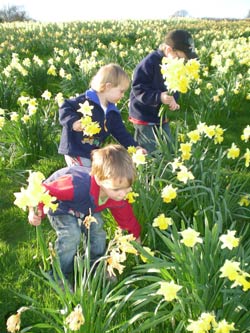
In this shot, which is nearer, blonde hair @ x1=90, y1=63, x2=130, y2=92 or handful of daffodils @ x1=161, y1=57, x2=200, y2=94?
handful of daffodils @ x1=161, y1=57, x2=200, y2=94

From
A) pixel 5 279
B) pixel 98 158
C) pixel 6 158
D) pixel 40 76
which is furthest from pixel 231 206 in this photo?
pixel 40 76

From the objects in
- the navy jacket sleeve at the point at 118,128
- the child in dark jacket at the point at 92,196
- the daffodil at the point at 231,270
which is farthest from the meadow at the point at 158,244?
the navy jacket sleeve at the point at 118,128

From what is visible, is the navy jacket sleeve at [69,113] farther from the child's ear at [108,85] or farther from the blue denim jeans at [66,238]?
the blue denim jeans at [66,238]

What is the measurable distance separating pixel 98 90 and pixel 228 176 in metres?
1.33

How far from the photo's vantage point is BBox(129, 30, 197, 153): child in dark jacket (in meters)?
3.71

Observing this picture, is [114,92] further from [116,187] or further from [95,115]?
[116,187]

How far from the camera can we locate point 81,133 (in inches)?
133

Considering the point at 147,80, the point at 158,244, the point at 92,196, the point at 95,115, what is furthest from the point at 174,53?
the point at 92,196

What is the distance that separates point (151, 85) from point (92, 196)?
6.37 ft

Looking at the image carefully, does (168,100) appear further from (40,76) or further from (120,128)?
(40,76)

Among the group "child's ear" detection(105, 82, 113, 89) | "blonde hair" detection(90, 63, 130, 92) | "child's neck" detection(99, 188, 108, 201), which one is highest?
"blonde hair" detection(90, 63, 130, 92)

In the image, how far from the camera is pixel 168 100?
319 centimetres

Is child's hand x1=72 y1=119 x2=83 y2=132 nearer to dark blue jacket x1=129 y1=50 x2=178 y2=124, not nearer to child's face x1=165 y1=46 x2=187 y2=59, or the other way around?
dark blue jacket x1=129 y1=50 x2=178 y2=124

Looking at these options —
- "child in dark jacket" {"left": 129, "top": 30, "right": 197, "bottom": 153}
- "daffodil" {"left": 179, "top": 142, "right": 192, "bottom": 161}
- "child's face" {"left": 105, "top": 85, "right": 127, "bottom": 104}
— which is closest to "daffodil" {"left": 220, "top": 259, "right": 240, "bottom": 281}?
"daffodil" {"left": 179, "top": 142, "right": 192, "bottom": 161}
